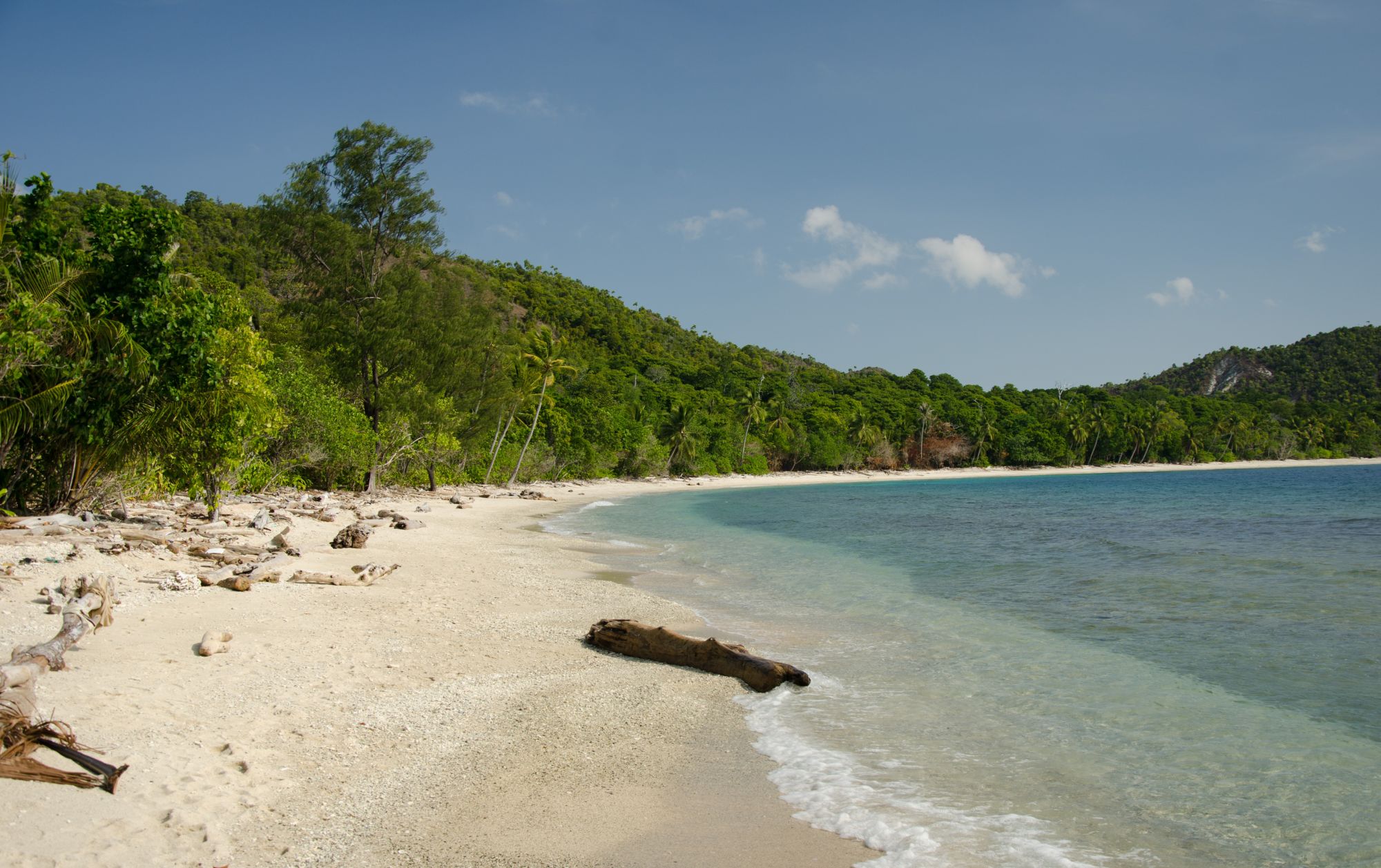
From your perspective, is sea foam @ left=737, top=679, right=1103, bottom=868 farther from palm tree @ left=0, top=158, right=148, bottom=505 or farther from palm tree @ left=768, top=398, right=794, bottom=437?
palm tree @ left=768, top=398, right=794, bottom=437

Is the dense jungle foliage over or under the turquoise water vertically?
over

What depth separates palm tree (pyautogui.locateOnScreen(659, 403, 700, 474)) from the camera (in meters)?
66.0

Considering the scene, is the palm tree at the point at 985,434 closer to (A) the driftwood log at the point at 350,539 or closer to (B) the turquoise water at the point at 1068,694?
(B) the turquoise water at the point at 1068,694

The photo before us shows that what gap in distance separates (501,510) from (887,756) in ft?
83.7

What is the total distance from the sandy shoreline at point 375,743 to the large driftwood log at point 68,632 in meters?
0.18

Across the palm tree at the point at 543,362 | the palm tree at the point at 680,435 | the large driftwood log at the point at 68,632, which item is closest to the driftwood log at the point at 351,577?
the large driftwood log at the point at 68,632

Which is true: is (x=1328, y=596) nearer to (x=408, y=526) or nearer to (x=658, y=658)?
(x=658, y=658)

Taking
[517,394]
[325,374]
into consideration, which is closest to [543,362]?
[517,394]

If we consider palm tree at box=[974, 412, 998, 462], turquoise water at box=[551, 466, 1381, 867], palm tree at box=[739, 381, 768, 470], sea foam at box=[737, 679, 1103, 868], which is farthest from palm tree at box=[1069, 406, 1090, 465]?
sea foam at box=[737, 679, 1103, 868]

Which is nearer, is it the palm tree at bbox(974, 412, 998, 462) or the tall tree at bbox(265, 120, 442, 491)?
the tall tree at bbox(265, 120, 442, 491)

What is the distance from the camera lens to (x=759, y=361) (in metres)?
117

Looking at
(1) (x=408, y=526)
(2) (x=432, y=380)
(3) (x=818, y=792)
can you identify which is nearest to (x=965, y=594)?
(3) (x=818, y=792)

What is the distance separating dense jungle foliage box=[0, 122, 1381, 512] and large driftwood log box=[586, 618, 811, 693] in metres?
7.98

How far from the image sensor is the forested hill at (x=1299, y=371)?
12450cm
